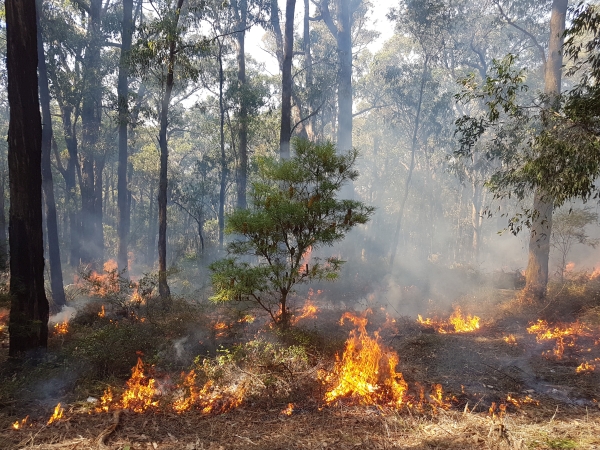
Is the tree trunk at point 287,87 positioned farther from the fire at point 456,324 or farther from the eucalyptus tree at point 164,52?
the fire at point 456,324

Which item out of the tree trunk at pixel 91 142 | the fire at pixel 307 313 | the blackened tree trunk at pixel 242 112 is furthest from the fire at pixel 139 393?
the tree trunk at pixel 91 142

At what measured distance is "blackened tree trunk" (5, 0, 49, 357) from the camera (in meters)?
8.02

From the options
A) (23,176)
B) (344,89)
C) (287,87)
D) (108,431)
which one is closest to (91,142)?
(287,87)

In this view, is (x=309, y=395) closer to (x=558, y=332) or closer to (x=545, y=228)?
(x=558, y=332)

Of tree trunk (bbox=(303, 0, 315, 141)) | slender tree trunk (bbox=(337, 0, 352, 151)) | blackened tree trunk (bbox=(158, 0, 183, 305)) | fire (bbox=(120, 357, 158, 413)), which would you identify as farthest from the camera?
slender tree trunk (bbox=(337, 0, 352, 151))

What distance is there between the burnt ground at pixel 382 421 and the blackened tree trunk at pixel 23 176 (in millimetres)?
2049

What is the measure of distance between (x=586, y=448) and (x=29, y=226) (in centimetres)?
1016

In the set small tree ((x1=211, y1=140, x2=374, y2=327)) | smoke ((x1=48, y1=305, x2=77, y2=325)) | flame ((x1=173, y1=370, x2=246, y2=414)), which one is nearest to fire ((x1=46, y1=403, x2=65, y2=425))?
flame ((x1=173, y1=370, x2=246, y2=414))

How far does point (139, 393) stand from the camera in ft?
22.9

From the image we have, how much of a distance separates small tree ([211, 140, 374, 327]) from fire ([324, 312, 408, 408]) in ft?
5.46

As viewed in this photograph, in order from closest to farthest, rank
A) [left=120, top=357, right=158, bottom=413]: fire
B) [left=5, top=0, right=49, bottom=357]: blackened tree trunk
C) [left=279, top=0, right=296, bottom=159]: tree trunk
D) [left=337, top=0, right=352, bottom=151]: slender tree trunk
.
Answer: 1. [left=120, top=357, right=158, bottom=413]: fire
2. [left=5, top=0, right=49, bottom=357]: blackened tree trunk
3. [left=279, top=0, right=296, bottom=159]: tree trunk
4. [left=337, top=0, right=352, bottom=151]: slender tree trunk

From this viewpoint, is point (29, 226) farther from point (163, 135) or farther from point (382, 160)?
point (382, 160)

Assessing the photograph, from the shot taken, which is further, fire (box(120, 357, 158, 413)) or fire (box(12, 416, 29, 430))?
fire (box(120, 357, 158, 413))

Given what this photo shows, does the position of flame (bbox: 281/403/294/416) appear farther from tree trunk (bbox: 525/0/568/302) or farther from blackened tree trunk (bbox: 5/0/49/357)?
tree trunk (bbox: 525/0/568/302)
